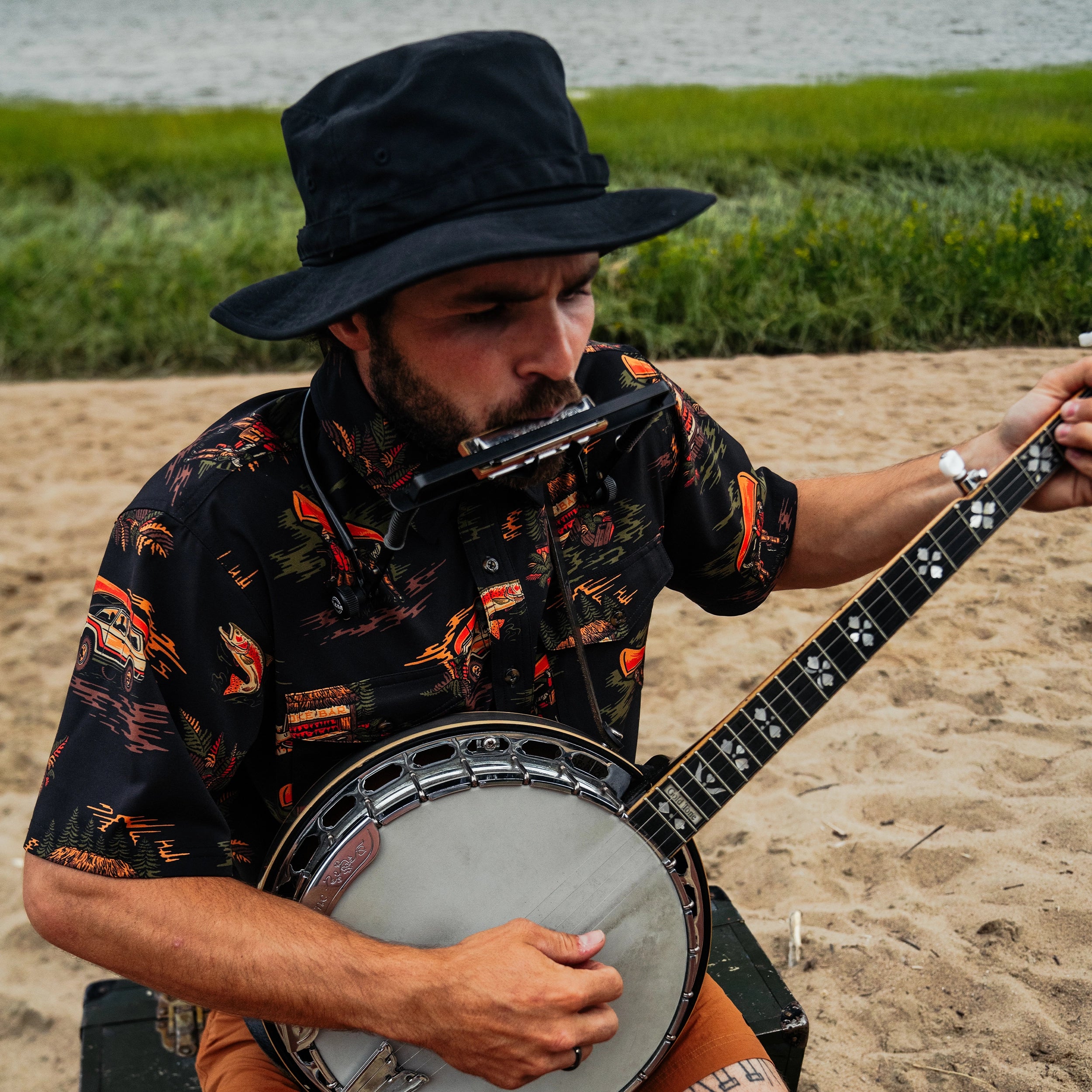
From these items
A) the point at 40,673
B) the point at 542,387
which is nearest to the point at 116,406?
the point at 40,673

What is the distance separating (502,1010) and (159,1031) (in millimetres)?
968

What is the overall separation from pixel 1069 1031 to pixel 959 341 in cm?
543

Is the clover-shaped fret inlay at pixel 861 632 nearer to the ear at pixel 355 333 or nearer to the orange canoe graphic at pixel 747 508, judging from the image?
the orange canoe graphic at pixel 747 508

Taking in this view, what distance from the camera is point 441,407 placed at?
4.66 ft

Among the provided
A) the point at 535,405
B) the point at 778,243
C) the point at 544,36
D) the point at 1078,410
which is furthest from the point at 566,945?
the point at 778,243

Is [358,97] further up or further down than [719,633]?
further up

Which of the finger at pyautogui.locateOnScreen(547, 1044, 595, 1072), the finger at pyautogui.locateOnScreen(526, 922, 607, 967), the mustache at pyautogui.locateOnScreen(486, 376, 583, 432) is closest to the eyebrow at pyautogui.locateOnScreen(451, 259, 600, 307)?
the mustache at pyautogui.locateOnScreen(486, 376, 583, 432)

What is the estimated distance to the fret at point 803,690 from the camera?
5.00 feet

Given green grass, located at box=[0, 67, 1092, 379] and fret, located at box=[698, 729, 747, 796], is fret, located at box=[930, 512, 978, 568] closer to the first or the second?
fret, located at box=[698, 729, 747, 796]

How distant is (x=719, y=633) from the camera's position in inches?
157

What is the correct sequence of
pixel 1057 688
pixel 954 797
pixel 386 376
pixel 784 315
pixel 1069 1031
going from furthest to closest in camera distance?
pixel 784 315
pixel 1057 688
pixel 954 797
pixel 1069 1031
pixel 386 376

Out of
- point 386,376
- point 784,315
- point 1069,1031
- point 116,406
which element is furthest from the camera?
point 784,315

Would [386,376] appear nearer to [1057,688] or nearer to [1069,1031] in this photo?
[1069,1031]

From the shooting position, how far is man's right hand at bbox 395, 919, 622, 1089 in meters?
1.34
